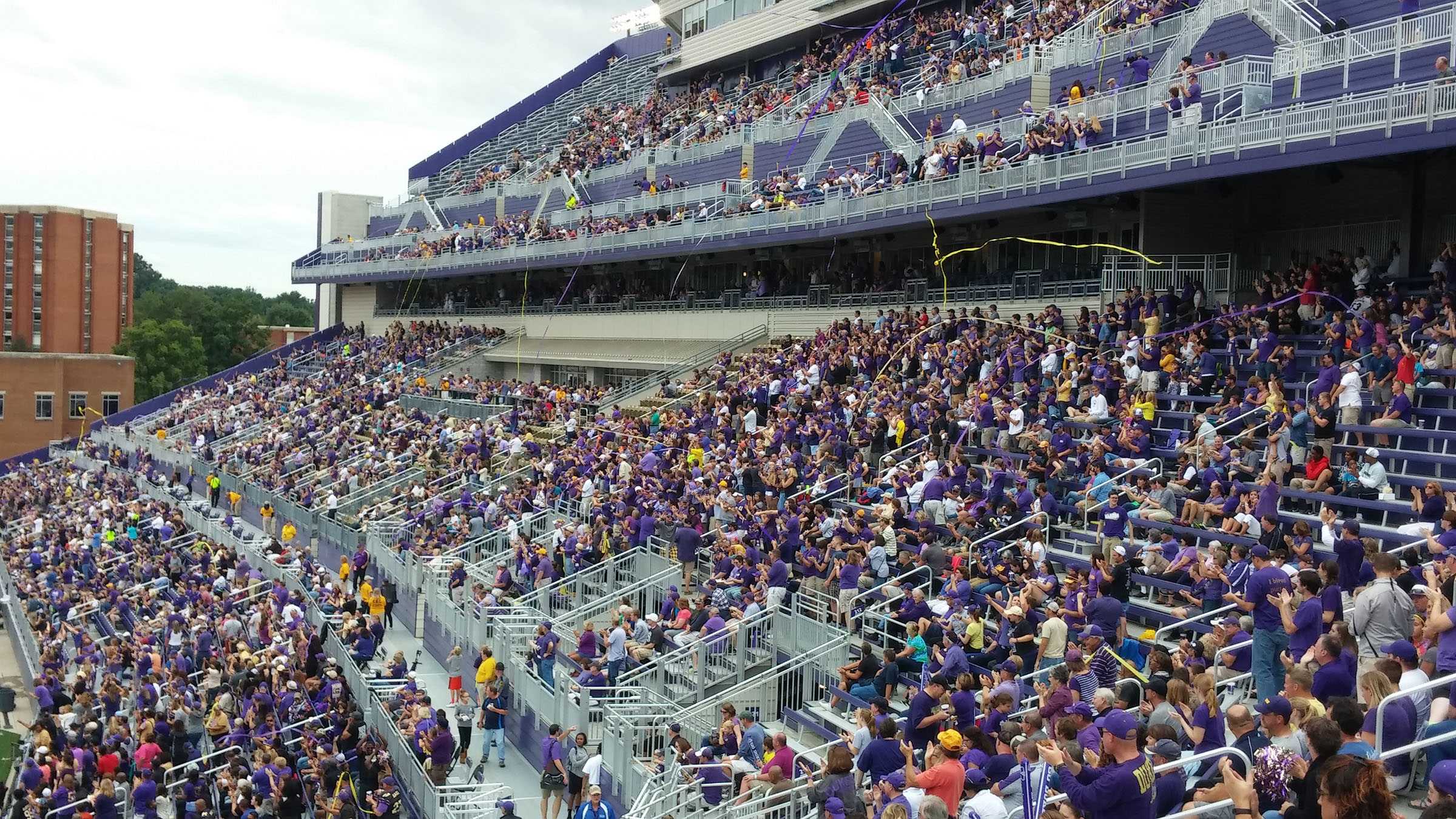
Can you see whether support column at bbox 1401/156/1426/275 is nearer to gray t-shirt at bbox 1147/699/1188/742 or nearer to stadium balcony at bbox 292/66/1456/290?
stadium balcony at bbox 292/66/1456/290

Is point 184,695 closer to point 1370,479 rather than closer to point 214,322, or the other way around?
→ point 1370,479

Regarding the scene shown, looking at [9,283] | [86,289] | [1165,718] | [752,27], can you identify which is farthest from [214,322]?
[1165,718]

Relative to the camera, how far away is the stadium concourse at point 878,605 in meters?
7.54

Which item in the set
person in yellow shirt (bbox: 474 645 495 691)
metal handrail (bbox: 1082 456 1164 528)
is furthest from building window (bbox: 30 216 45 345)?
metal handrail (bbox: 1082 456 1164 528)

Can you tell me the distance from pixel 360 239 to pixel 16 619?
29968mm

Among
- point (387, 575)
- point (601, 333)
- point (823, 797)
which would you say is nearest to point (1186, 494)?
point (823, 797)

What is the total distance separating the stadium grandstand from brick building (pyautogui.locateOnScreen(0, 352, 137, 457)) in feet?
99.0

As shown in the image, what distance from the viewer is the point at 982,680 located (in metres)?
10.3

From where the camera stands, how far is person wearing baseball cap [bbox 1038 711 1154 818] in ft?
19.5

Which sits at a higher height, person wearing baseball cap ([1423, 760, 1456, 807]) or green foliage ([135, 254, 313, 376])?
green foliage ([135, 254, 313, 376])

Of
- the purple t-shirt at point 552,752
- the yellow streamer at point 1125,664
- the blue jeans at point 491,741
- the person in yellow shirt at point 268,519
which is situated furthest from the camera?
the person in yellow shirt at point 268,519

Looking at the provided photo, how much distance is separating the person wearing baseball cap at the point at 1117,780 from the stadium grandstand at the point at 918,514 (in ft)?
0.09

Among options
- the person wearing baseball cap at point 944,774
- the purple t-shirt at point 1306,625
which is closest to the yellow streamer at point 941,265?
the purple t-shirt at point 1306,625

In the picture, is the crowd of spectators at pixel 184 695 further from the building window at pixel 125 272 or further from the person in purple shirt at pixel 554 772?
the building window at pixel 125 272
